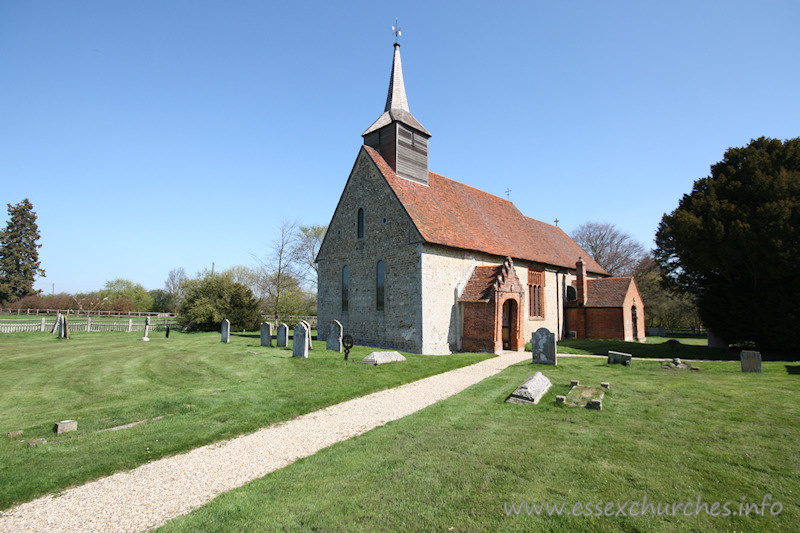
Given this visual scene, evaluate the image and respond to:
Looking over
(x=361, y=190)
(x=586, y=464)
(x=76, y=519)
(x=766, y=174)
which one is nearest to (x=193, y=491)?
(x=76, y=519)

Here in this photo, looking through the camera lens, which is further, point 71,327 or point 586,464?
point 71,327

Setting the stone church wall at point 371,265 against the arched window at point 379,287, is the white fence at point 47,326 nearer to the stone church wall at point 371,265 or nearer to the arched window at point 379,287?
the stone church wall at point 371,265

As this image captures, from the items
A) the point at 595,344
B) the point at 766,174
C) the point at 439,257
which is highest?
the point at 766,174

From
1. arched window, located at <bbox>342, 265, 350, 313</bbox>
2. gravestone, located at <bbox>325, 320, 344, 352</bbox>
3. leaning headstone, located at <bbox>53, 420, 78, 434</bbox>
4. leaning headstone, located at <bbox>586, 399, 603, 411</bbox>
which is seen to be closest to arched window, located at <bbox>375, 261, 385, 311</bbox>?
arched window, located at <bbox>342, 265, 350, 313</bbox>

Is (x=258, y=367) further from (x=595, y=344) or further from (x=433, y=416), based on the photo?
(x=595, y=344)

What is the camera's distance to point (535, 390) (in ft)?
31.4

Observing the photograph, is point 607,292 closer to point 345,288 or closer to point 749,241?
→ point 749,241

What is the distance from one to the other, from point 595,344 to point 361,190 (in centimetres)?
1720

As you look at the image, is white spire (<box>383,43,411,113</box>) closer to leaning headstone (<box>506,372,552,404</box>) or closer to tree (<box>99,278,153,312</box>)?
leaning headstone (<box>506,372,552,404</box>)

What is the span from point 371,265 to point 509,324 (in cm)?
851

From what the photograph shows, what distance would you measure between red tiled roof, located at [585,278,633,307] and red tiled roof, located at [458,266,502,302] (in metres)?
12.1

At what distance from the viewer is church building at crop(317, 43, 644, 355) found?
19.3 meters

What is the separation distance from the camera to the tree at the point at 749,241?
17922 millimetres

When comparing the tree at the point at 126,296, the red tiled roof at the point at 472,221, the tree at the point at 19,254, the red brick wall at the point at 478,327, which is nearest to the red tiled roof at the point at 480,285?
the red brick wall at the point at 478,327
